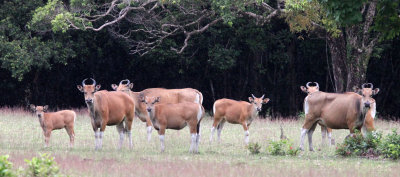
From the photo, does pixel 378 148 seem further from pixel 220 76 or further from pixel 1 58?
pixel 220 76

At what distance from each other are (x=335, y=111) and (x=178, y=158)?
14.1 feet

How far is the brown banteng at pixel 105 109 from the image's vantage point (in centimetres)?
1583

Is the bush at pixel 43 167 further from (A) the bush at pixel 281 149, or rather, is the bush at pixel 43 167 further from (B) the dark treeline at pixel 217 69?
(B) the dark treeline at pixel 217 69

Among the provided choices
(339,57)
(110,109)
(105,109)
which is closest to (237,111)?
(110,109)

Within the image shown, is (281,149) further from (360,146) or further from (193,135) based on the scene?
(193,135)

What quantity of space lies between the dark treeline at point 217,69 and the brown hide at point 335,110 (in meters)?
15.0

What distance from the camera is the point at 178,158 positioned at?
44.9 ft

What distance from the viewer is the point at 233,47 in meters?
32.8

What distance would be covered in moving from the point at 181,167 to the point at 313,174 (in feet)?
7.44

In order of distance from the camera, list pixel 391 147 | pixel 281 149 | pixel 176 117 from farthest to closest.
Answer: pixel 176 117 < pixel 281 149 < pixel 391 147

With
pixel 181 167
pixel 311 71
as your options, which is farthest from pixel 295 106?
pixel 181 167

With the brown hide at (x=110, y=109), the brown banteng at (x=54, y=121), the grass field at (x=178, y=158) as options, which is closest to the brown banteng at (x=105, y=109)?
the brown hide at (x=110, y=109)

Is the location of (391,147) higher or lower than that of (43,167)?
lower

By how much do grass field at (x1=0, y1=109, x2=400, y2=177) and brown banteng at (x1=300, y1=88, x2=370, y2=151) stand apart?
2.27 ft
